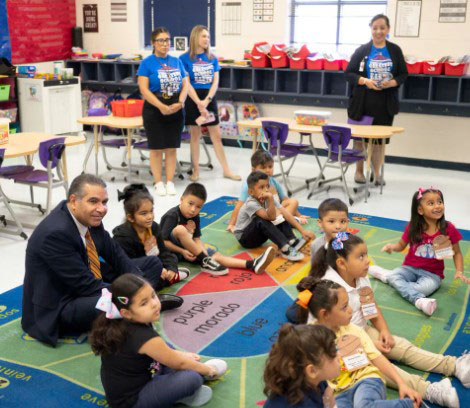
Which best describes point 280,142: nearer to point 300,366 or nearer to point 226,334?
point 226,334

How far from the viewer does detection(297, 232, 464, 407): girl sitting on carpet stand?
3043 mm

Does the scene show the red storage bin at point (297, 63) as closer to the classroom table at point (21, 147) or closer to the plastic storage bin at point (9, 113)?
the classroom table at point (21, 147)

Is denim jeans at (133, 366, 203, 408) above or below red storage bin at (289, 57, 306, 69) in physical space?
below

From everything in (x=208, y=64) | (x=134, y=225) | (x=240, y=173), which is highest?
(x=208, y=64)

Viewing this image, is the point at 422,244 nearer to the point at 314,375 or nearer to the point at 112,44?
the point at 314,375

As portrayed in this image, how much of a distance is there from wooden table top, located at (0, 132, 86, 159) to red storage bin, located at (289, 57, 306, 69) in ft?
12.2

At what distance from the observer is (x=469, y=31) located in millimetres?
7473

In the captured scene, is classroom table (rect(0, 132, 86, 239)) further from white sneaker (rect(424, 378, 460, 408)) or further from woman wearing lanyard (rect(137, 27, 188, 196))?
white sneaker (rect(424, 378, 460, 408))

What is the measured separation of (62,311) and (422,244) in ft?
7.26

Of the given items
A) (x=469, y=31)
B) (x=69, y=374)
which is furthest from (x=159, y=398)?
(x=469, y=31)

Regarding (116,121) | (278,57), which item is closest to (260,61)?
(278,57)

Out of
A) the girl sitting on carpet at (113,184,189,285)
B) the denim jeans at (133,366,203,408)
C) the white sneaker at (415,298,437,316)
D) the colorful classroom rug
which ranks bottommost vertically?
the colorful classroom rug

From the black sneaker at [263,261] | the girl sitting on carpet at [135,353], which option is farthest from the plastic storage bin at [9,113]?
the girl sitting on carpet at [135,353]

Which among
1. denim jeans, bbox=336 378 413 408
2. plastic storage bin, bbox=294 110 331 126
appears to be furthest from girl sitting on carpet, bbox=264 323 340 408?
plastic storage bin, bbox=294 110 331 126
